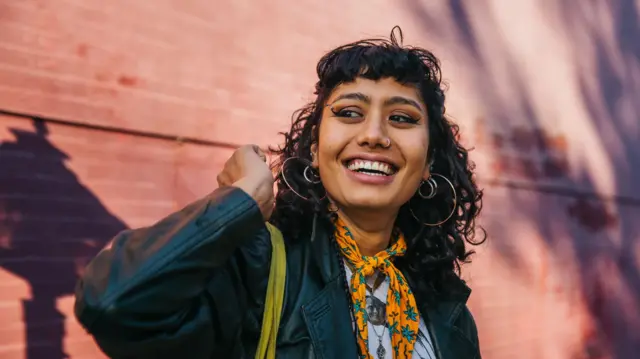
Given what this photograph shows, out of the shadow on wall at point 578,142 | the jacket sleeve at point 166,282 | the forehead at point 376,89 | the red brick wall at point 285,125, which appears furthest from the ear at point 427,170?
the shadow on wall at point 578,142

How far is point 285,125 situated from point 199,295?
2011 millimetres

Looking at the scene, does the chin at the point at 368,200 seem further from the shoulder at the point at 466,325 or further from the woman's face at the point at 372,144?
the shoulder at the point at 466,325

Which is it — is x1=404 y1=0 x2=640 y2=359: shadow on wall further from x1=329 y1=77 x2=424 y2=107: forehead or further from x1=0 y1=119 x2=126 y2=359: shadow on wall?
x1=0 y1=119 x2=126 y2=359: shadow on wall

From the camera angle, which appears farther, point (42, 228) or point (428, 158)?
point (42, 228)

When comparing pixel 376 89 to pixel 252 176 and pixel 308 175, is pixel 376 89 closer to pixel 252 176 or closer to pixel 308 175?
pixel 308 175

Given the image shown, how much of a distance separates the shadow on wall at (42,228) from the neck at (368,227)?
114cm

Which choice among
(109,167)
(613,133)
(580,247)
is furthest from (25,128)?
(613,133)

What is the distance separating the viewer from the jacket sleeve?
132 cm

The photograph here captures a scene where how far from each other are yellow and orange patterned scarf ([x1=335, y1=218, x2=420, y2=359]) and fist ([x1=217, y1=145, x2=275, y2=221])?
0.47 metres

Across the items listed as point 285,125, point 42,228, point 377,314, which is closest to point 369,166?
point 377,314

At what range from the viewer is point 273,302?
5.47 feet

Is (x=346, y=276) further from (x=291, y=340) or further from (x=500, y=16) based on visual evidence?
(x=500, y=16)

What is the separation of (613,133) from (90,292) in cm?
567

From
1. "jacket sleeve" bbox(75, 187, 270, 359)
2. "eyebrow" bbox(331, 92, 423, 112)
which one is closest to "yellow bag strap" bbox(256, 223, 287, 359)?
"jacket sleeve" bbox(75, 187, 270, 359)
